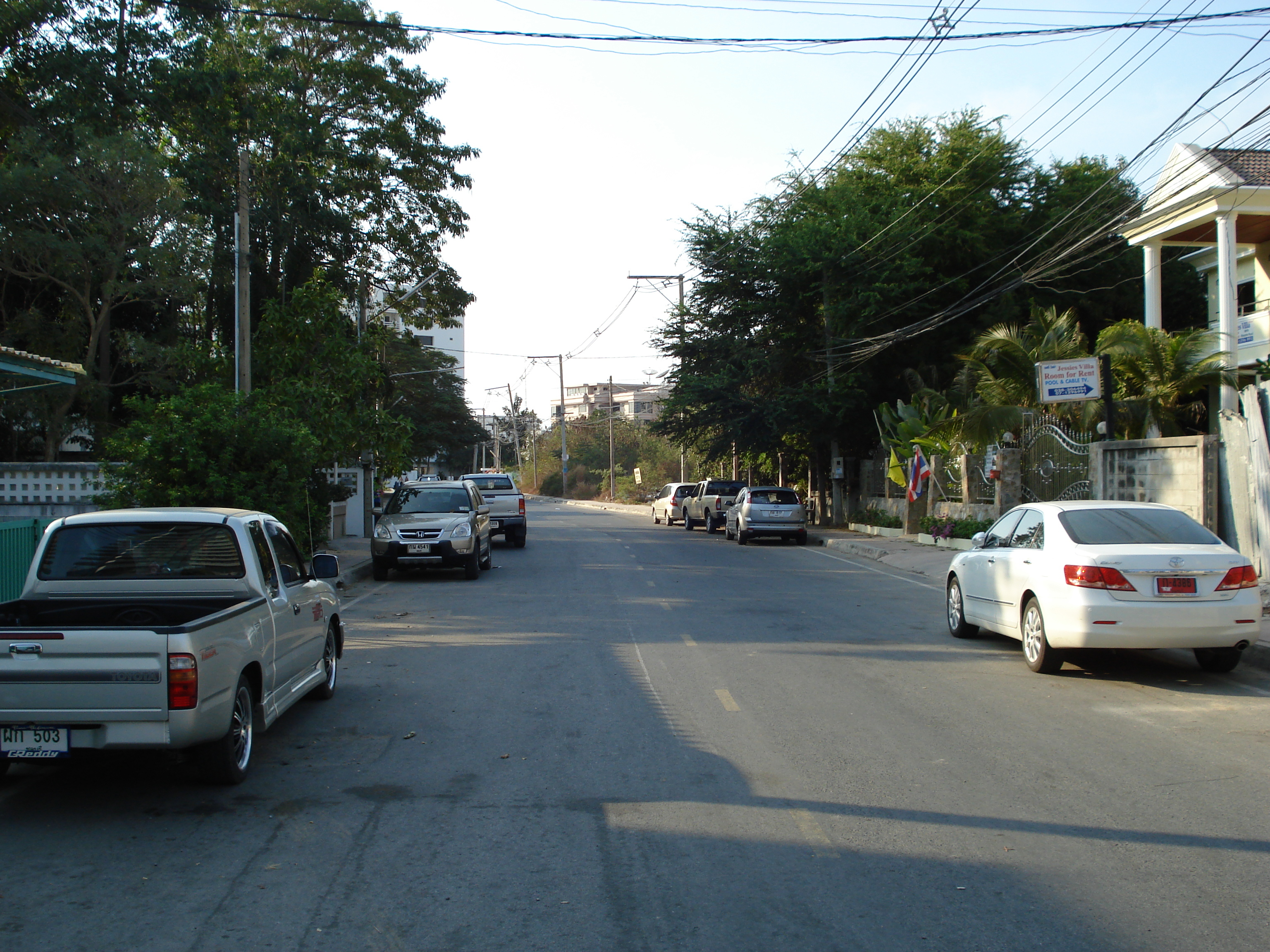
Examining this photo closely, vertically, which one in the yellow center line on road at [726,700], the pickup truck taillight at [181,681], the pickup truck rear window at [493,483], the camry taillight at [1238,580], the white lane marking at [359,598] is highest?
the pickup truck rear window at [493,483]

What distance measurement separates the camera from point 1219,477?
1464 centimetres

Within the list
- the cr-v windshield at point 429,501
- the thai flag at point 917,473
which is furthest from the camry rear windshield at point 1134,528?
the thai flag at point 917,473

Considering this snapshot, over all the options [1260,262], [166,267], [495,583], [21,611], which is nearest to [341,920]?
[21,611]

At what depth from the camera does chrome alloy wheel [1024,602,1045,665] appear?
31.6ft

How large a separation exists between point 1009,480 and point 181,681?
64.9ft

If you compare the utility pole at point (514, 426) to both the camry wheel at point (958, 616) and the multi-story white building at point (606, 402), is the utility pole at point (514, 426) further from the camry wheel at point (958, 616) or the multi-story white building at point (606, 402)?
the camry wheel at point (958, 616)

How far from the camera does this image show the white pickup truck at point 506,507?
27.0 meters

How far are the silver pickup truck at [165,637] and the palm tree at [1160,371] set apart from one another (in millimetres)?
17311

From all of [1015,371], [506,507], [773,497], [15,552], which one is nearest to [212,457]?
[15,552]

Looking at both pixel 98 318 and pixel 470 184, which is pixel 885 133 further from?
pixel 98 318

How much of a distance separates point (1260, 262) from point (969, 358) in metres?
7.62

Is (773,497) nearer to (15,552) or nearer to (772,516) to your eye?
(772,516)

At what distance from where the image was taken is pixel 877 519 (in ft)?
101

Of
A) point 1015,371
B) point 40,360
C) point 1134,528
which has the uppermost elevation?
point 1015,371
